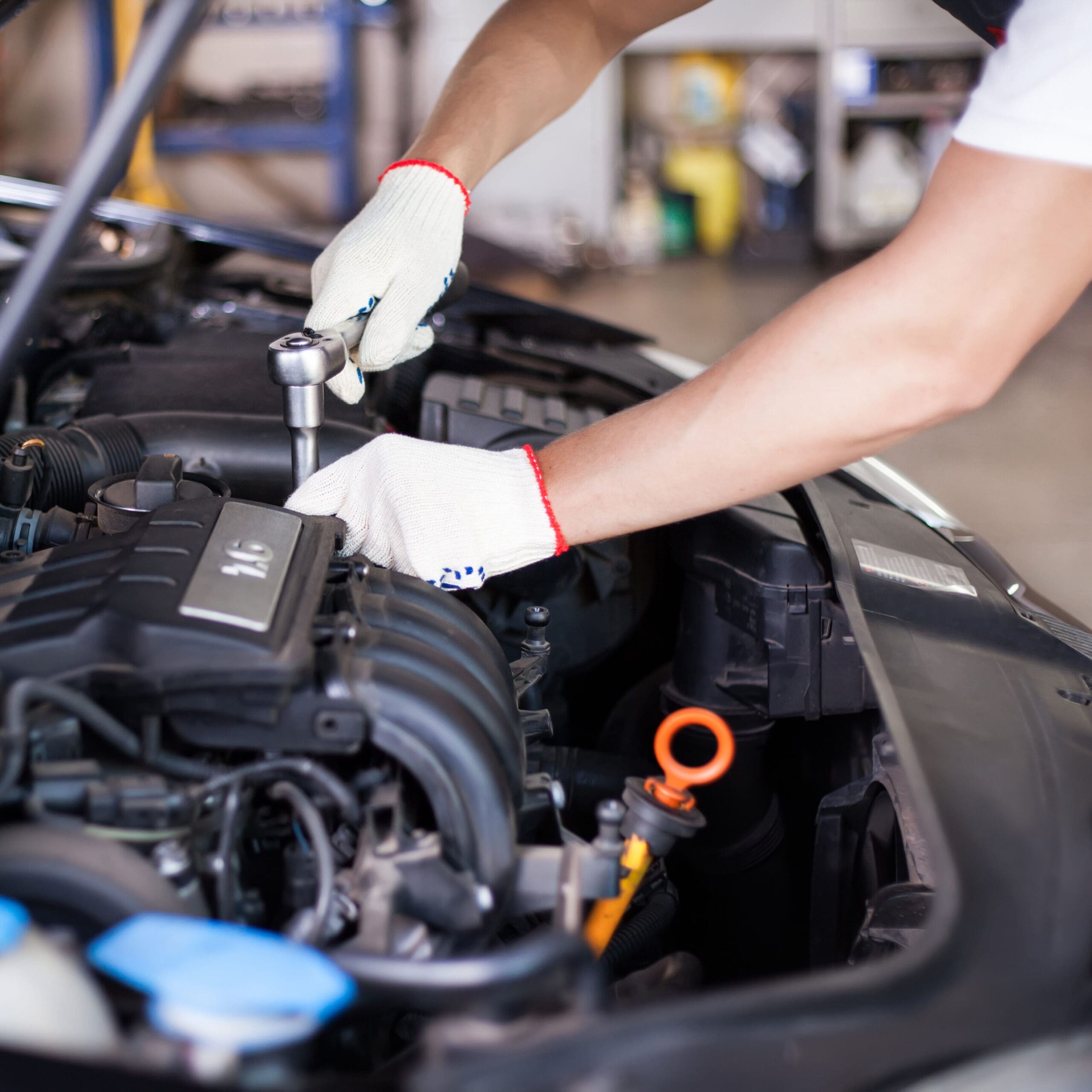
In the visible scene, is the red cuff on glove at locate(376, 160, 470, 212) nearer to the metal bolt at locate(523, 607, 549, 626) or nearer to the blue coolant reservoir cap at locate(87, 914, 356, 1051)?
the metal bolt at locate(523, 607, 549, 626)

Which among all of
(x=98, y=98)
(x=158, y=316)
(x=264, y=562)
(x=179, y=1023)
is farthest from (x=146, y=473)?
(x=98, y=98)

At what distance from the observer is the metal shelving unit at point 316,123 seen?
5.33 metres

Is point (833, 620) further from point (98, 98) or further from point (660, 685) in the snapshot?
point (98, 98)

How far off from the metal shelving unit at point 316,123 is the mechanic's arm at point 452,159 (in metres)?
4.20

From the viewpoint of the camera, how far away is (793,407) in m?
0.90

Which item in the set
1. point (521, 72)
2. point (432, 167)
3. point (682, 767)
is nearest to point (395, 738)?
point (682, 767)

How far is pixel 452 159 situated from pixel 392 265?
0.19 m

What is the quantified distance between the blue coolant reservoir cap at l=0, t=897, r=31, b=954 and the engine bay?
0.03 m

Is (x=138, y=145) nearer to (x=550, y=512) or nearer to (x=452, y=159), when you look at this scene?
(x=452, y=159)

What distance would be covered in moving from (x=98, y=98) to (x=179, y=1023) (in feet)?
18.4

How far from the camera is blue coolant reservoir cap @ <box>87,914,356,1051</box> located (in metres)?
0.56

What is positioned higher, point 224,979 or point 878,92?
point 878,92

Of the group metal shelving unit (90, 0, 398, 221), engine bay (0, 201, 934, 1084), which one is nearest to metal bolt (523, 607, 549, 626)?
engine bay (0, 201, 934, 1084)

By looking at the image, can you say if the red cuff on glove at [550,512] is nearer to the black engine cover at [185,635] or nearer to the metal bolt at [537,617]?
the metal bolt at [537,617]
